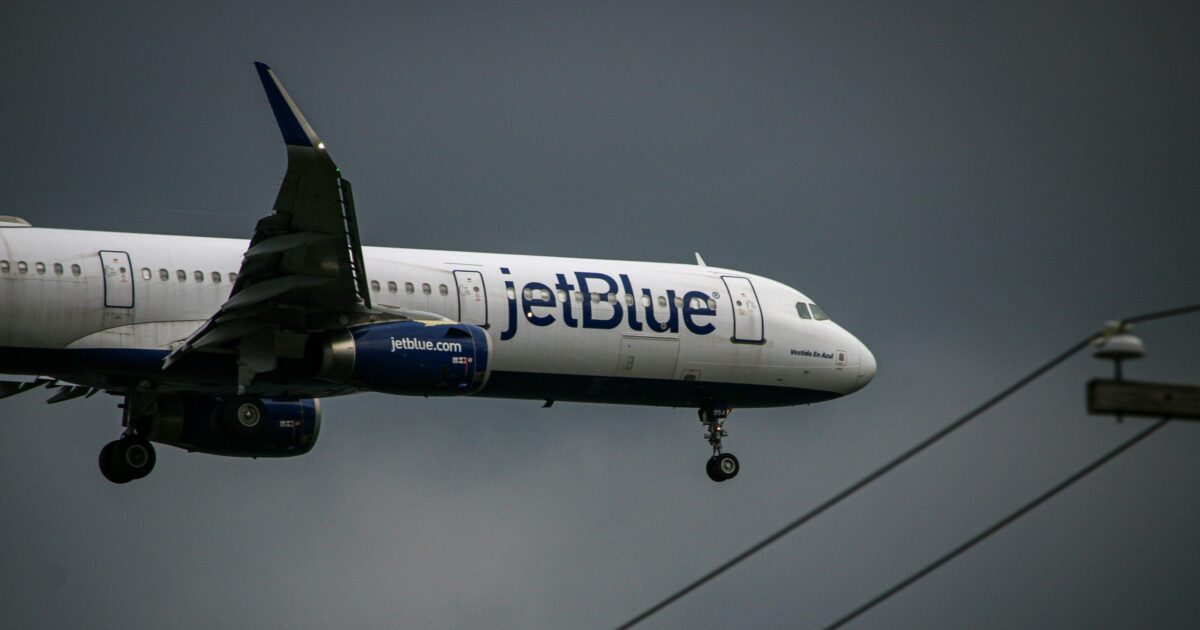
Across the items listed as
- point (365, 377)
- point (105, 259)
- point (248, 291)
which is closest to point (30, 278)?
point (105, 259)

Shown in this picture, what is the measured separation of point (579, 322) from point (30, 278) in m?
10.3

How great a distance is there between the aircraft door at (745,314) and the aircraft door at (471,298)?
5849 millimetres

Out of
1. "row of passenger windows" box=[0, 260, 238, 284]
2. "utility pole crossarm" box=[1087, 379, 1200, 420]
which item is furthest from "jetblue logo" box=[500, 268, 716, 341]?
"utility pole crossarm" box=[1087, 379, 1200, 420]

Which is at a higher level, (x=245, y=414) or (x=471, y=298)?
(x=471, y=298)

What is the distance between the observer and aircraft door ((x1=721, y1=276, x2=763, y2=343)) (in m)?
38.1

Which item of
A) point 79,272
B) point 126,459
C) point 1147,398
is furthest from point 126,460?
point 1147,398

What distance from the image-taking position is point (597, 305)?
36.2 m

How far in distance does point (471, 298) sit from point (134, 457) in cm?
759

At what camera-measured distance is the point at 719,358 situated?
37750 millimetres

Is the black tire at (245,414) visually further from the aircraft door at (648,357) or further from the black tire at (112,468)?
the aircraft door at (648,357)

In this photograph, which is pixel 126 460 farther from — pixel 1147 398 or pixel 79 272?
pixel 1147 398

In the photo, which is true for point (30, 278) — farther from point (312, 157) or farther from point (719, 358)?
point (719, 358)

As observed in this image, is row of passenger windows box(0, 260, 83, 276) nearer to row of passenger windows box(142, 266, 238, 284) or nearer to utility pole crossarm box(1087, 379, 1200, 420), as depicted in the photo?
row of passenger windows box(142, 266, 238, 284)

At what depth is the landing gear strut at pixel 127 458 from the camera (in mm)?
36375
